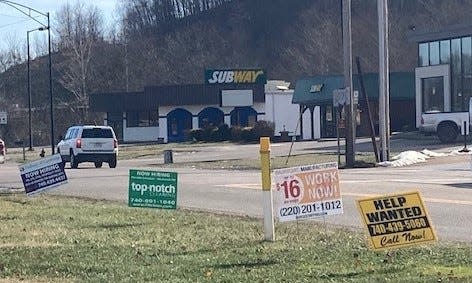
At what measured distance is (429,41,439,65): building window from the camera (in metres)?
59.6

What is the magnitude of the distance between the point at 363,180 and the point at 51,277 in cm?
1713

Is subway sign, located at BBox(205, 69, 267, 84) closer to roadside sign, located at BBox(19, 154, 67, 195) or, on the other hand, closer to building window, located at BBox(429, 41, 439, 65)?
building window, located at BBox(429, 41, 439, 65)

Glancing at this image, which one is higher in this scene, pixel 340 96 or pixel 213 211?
pixel 340 96

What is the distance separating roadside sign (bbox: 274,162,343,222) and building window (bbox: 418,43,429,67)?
4901 centimetres

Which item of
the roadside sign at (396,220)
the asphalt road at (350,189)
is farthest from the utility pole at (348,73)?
the roadside sign at (396,220)

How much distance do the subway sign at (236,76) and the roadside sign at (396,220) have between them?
2684 inches

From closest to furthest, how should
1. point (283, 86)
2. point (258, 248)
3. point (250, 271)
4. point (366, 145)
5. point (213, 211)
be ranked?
→ point (250, 271) < point (258, 248) < point (213, 211) < point (366, 145) < point (283, 86)

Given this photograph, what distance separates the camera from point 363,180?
27156 mm

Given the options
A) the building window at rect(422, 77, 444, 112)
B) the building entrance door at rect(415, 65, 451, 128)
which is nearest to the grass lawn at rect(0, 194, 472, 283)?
the building entrance door at rect(415, 65, 451, 128)

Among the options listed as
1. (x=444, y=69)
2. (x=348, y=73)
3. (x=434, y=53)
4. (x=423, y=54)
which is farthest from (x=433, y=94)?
(x=348, y=73)

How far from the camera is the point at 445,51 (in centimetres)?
5884

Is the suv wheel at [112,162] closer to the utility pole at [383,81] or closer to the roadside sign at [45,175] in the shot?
the utility pole at [383,81]

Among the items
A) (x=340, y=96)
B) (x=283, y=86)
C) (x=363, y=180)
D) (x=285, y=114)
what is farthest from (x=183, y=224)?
(x=283, y=86)

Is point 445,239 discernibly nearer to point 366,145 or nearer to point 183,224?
point 183,224
